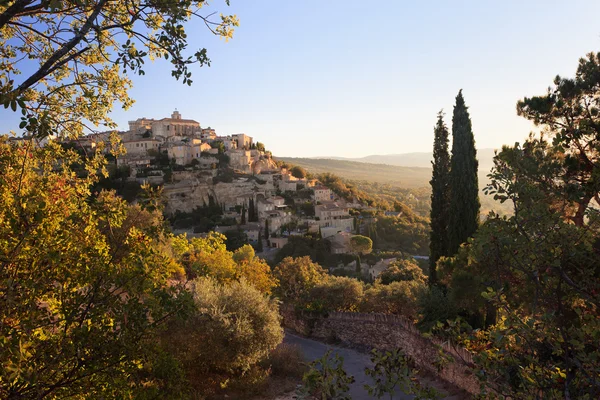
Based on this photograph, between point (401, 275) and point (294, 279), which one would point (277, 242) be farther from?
point (401, 275)

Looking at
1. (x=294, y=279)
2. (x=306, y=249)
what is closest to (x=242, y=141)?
(x=306, y=249)

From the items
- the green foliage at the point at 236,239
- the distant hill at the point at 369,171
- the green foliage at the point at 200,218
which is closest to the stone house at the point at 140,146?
the green foliage at the point at 200,218

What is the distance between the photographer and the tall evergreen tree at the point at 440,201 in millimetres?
19484

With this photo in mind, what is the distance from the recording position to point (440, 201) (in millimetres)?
20125

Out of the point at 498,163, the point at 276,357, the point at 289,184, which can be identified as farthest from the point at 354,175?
the point at 498,163

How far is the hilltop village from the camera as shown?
2450 inches

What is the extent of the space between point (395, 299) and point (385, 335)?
11.2 feet

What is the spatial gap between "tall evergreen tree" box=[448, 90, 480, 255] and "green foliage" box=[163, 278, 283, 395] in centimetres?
852

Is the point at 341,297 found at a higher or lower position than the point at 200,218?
higher

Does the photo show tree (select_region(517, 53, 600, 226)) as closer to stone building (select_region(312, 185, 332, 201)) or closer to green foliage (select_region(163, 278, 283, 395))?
green foliage (select_region(163, 278, 283, 395))

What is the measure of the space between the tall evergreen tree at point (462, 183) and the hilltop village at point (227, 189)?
118 feet

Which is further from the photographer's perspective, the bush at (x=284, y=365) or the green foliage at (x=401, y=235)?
the green foliage at (x=401, y=235)

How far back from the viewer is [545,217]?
11.9 feet

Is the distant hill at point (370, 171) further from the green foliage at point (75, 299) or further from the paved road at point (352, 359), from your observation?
the green foliage at point (75, 299)
